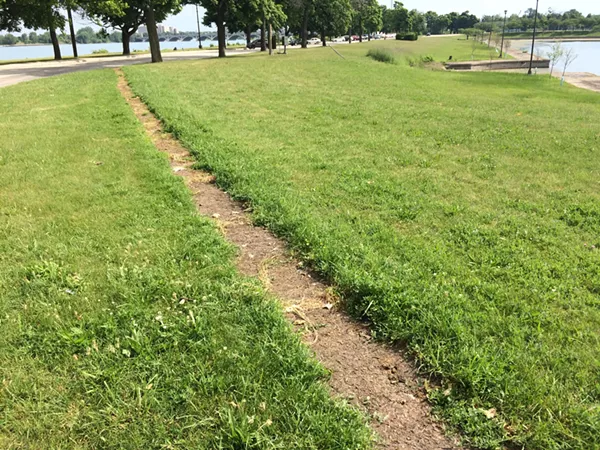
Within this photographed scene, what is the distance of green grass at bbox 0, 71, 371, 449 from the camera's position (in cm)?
230

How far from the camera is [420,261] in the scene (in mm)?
3947

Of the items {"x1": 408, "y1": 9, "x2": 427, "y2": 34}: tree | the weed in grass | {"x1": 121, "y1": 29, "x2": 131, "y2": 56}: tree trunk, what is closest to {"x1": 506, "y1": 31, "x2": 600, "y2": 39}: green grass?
{"x1": 408, "y1": 9, "x2": 427, "y2": 34}: tree

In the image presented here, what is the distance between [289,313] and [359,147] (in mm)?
5414

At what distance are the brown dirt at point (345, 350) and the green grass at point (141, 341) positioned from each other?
0.50ft

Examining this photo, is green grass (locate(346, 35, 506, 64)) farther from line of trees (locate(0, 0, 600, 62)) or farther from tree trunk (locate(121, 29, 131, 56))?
tree trunk (locate(121, 29, 131, 56))

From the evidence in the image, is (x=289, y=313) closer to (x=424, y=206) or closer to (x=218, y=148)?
(x=424, y=206)

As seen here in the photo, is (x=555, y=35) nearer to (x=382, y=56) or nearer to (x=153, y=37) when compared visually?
(x=382, y=56)

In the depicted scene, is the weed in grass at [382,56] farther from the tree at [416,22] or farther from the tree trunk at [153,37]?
the tree at [416,22]

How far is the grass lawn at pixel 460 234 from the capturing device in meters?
2.56

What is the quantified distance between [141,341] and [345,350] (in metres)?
1.34

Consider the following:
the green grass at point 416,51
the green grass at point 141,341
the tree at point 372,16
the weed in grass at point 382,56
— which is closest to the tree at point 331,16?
the green grass at point 416,51

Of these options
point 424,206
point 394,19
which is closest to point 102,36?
point 424,206

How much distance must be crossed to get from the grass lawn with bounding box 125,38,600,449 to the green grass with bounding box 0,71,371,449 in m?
0.76

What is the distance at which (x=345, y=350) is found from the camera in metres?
2.98
